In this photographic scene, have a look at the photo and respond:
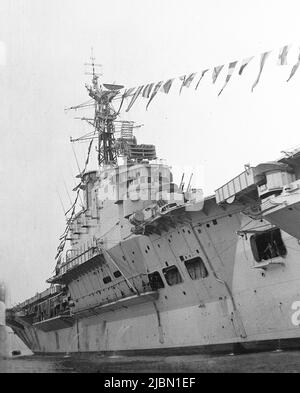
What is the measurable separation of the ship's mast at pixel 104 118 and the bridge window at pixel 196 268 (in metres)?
9.16

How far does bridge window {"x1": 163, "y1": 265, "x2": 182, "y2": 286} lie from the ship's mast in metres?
8.42

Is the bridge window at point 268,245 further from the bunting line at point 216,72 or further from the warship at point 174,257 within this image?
the bunting line at point 216,72

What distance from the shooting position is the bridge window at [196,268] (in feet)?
45.2

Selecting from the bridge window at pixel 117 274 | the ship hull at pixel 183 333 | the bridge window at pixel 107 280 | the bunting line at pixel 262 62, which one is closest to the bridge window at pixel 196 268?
the ship hull at pixel 183 333

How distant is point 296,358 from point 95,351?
38.4 feet

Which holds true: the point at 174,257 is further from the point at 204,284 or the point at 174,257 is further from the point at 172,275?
the point at 204,284

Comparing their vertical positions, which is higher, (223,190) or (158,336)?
(223,190)

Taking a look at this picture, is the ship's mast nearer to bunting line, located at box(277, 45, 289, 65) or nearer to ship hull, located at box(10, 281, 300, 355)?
ship hull, located at box(10, 281, 300, 355)

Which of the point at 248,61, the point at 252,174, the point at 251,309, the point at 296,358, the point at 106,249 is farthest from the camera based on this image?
the point at 106,249

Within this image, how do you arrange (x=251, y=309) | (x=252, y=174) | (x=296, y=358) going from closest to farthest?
(x=296, y=358) < (x=252, y=174) < (x=251, y=309)

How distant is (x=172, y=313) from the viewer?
1491 cm

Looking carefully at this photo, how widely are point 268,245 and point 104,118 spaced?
12.1 meters
